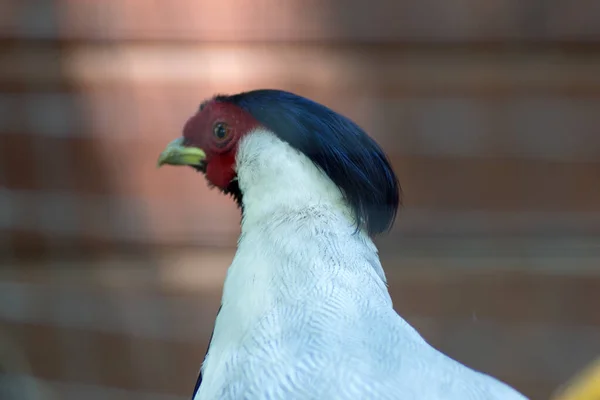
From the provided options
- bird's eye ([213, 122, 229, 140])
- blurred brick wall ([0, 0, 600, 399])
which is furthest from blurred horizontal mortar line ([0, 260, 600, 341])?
bird's eye ([213, 122, 229, 140])

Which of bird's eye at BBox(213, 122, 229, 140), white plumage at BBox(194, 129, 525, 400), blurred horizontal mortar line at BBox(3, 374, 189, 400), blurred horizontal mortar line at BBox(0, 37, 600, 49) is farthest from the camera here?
blurred horizontal mortar line at BBox(3, 374, 189, 400)

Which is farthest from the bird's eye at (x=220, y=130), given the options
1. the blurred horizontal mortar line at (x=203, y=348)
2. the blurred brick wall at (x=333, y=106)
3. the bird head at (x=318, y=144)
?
the blurred horizontal mortar line at (x=203, y=348)

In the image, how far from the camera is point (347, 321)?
12.6 inches

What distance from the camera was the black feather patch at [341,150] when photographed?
0.39 meters

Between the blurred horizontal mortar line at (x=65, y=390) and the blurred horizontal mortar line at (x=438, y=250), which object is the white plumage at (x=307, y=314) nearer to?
the blurred horizontal mortar line at (x=438, y=250)

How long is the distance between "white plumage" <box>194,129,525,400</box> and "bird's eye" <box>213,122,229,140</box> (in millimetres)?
19

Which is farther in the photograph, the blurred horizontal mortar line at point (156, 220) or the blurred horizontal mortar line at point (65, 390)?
the blurred horizontal mortar line at point (65, 390)

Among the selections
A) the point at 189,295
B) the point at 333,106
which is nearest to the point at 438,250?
the point at 333,106

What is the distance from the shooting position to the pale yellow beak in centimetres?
45

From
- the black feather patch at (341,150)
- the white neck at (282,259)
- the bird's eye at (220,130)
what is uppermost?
the bird's eye at (220,130)

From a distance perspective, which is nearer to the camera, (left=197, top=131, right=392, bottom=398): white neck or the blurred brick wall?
(left=197, top=131, right=392, bottom=398): white neck

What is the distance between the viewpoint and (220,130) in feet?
1.42

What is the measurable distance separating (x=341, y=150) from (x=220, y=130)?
10 centimetres

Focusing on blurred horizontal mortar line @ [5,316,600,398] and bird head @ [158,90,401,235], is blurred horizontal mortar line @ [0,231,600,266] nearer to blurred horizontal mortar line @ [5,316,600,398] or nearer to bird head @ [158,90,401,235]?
blurred horizontal mortar line @ [5,316,600,398]
